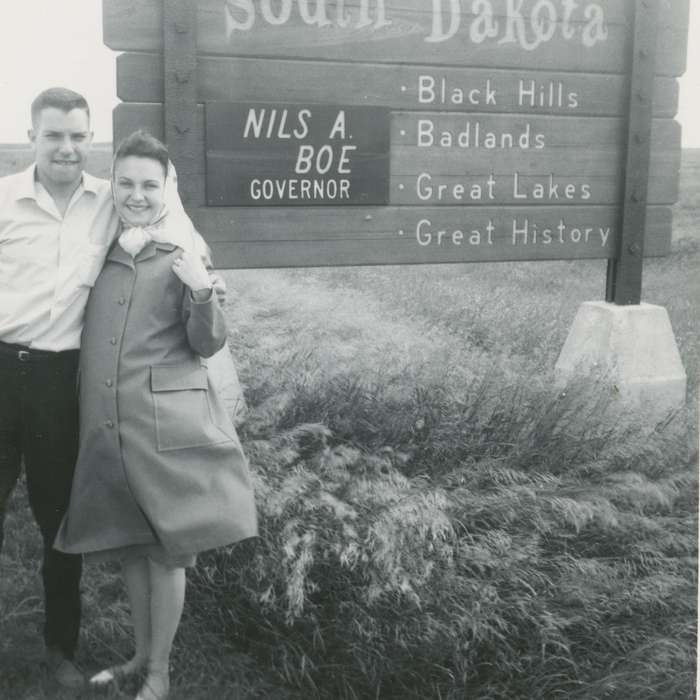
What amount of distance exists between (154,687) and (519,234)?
9.49 ft

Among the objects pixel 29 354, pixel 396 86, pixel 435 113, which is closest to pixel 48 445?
pixel 29 354

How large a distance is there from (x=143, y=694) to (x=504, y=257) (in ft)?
9.26

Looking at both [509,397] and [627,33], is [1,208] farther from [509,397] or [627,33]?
[627,33]

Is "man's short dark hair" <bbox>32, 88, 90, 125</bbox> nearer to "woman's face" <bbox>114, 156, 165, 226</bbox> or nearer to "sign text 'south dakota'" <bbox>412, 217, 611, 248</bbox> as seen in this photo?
"woman's face" <bbox>114, 156, 165, 226</bbox>

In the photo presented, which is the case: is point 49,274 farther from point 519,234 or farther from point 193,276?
point 519,234

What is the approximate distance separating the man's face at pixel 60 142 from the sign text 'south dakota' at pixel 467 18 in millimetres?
1484

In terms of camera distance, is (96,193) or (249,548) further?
(249,548)

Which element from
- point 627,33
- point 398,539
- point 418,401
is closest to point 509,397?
point 418,401

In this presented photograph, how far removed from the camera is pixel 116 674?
293 centimetres

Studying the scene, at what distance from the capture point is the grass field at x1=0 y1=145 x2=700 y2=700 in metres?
3.10

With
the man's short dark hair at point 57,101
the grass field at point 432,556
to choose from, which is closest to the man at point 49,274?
the man's short dark hair at point 57,101

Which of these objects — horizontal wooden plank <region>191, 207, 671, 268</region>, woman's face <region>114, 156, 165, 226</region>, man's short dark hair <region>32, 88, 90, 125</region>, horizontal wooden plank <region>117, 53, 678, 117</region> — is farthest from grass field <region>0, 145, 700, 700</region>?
man's short dark hair <region>32, 88, 90, 125</region>

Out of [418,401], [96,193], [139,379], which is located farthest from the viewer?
[418,401]

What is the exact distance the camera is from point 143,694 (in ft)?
9.21
